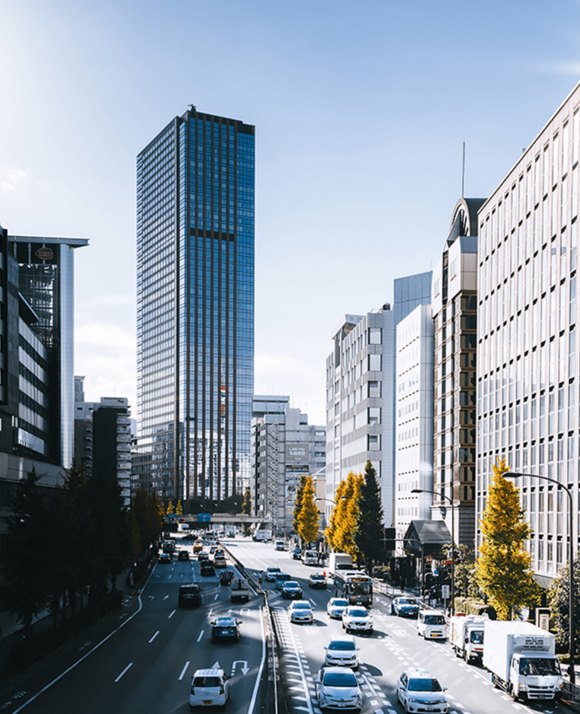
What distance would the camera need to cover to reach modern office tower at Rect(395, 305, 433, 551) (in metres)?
109

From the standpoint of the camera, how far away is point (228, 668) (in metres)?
43.5

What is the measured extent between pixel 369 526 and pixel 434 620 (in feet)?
177

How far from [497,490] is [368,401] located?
85.6m

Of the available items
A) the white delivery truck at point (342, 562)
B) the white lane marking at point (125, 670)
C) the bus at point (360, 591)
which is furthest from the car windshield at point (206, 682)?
the white delivery truck at point (342, 562)

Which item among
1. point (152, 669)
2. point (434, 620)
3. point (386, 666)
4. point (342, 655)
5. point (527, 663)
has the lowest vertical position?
point (434, 620)

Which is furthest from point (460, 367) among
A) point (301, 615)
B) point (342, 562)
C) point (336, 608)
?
point (301, 615)

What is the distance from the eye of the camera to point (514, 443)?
240ft

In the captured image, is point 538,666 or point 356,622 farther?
point 356,622

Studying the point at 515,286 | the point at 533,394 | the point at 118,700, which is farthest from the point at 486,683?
the point at 515,286

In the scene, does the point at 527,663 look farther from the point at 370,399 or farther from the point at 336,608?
the point at 370,399

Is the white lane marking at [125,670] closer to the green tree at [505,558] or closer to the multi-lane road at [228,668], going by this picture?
the multi-lane road at [228,668]

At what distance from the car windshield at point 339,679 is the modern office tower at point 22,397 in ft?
87.7

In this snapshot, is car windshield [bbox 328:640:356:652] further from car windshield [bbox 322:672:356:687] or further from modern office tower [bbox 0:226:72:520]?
modern office tower [bbox 0:226:72:520]

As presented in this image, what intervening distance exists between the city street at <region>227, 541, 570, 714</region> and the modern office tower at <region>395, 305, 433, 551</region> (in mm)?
38366
